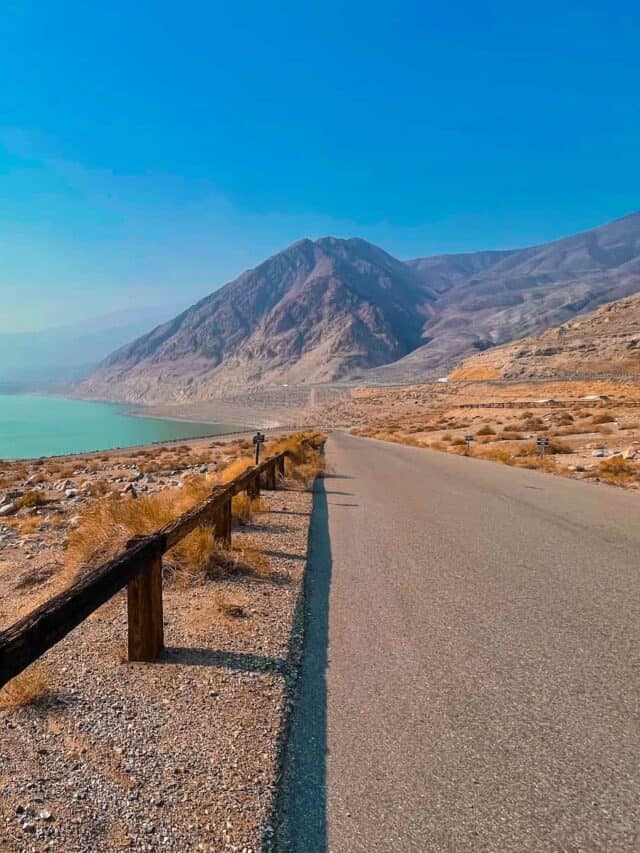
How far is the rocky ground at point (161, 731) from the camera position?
7.96 feet

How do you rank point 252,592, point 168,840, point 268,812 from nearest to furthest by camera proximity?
point 168,840
point 268,812
point 252,592

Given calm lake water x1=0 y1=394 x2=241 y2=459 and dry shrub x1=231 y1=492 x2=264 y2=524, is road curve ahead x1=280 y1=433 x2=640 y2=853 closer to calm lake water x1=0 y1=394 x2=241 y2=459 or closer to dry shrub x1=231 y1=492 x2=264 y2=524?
dry shrub x1=231 y1=492 x2=264 y2=524

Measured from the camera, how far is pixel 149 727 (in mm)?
3193

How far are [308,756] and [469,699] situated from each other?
3.74ft

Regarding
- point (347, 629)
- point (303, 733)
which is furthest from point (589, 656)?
point (303, 733)

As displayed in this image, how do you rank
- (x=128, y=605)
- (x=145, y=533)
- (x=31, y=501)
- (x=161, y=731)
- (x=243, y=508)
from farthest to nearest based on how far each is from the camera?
(x=31, y=501) < (x=243, y=508) < (x=145, y=533) < (x=128, y=605) < (x=161, y=731)

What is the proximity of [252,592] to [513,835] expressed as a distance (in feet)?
11.7

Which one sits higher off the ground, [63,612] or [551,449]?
[63,612]

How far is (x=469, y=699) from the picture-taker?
3.55 meters

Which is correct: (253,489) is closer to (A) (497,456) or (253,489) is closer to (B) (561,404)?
(A) (497,456)

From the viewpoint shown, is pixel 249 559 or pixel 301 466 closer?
pixel 249 559

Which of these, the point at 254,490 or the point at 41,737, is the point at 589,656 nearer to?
the point at 41,737

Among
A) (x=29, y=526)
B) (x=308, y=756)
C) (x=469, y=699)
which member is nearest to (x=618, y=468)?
(x=469, y=699)

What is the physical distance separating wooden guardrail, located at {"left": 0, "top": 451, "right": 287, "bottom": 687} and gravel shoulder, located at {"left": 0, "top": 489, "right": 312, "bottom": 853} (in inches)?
10.1
